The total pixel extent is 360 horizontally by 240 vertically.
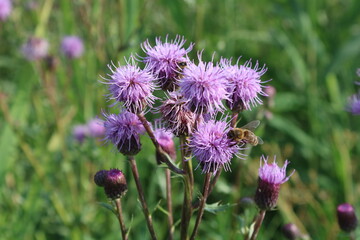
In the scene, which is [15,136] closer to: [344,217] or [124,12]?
[124,12]

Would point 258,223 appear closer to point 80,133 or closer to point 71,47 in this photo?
point 80,133

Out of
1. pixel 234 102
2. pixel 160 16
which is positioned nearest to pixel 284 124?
pixel 160 16

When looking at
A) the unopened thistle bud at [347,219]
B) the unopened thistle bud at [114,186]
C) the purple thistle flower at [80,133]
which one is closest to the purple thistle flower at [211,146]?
the unopened thistle bud at [114,186]

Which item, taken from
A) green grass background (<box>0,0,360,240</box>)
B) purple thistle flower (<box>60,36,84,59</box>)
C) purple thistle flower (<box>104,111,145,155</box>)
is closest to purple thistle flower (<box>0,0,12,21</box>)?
green grass background (<box>0,0,360,240</box>)

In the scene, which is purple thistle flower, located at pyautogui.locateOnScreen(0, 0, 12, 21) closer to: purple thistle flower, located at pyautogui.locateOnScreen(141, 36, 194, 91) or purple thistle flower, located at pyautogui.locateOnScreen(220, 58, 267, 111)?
purple thistle flower, located at pyautogui.locateOnScreen(141, 36, 194, 91)

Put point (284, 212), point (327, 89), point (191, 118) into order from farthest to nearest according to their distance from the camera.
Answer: point (327, 89)
point (284, 212)
point (191, 118)

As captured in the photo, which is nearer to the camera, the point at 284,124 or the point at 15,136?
the point at 15,136
